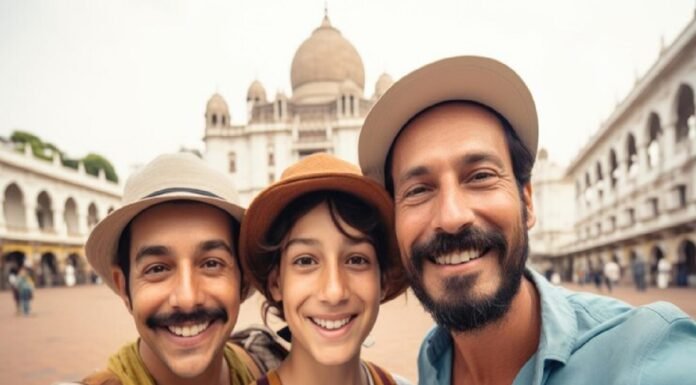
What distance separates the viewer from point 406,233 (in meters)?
2.02

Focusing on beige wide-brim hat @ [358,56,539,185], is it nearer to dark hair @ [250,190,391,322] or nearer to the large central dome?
dark hair @ [250,190,391,322]

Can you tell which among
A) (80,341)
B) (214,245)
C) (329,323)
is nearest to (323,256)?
(329,323)

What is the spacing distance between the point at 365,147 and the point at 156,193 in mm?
1074

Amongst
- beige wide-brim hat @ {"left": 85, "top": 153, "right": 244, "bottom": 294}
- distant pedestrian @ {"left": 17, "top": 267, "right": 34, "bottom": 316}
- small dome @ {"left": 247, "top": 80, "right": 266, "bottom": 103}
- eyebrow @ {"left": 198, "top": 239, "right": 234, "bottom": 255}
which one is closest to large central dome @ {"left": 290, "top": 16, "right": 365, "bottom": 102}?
small dome @ {"left": 247, "top": 80, "right": 266, "bottom": 103}

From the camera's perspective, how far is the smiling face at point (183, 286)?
7.30 feet

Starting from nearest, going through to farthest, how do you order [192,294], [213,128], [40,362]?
[192,294]
[40,362]
[213,128]

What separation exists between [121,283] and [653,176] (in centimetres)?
2432

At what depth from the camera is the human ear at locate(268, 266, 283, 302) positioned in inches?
98.0

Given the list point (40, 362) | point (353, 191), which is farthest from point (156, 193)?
point (40, 362)

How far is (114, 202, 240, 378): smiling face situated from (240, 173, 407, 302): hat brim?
0.13 metres

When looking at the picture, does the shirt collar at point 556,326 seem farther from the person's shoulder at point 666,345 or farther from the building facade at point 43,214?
the building facade at point 43,214

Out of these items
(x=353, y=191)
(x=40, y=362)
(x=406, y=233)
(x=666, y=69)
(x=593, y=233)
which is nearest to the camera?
(x=406, y=233)

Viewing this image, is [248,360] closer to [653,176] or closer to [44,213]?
[653,176]

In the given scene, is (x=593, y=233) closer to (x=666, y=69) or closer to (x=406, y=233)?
(x=666, y=69)
